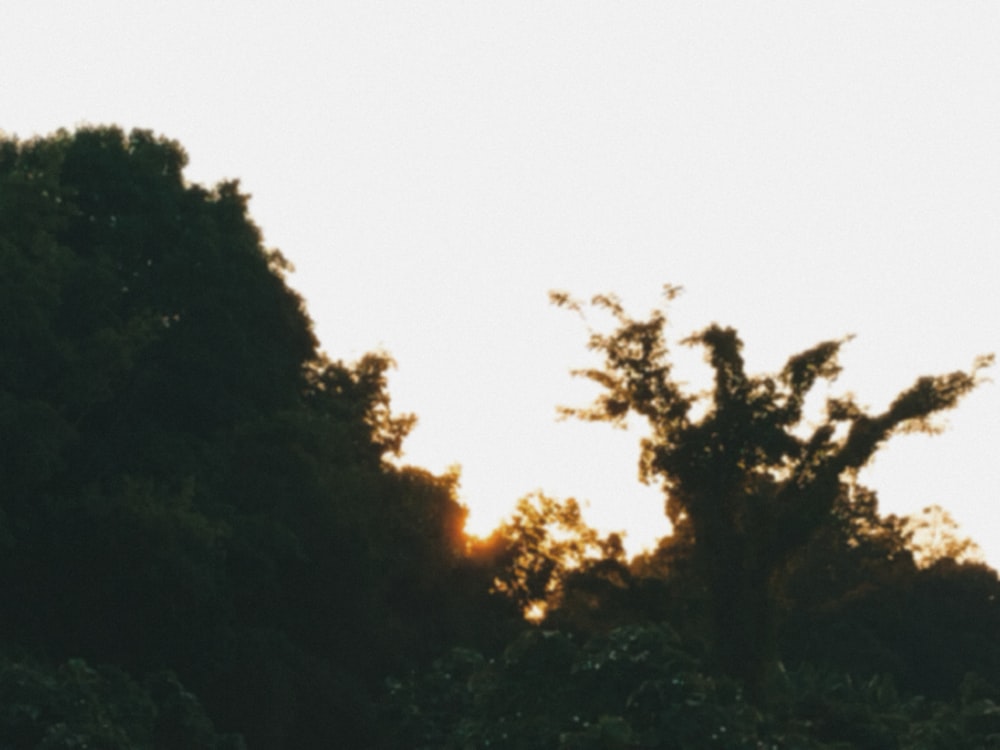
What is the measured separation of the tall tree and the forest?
0.23ft

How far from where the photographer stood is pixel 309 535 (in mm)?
25047

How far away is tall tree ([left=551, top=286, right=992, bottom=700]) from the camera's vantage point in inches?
1171

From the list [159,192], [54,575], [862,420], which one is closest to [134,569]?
[54,575]

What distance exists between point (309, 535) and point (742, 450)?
11.2 m

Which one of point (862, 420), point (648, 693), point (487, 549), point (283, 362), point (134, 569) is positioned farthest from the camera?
point (487, 549)

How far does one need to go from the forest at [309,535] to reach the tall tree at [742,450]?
0.07 m

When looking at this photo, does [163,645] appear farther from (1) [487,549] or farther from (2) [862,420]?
(2) [862,420]

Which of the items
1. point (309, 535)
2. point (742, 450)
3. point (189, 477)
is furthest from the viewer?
point (742, 450)

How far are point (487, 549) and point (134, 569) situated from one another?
526 inches

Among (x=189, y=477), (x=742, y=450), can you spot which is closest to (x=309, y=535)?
(x=189, y=477)

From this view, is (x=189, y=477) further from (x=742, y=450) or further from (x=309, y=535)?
(x=742, y=450)

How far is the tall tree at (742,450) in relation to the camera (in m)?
29.8

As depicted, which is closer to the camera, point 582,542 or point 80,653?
point 80,653

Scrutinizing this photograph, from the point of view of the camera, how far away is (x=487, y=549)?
32469 millimetres
